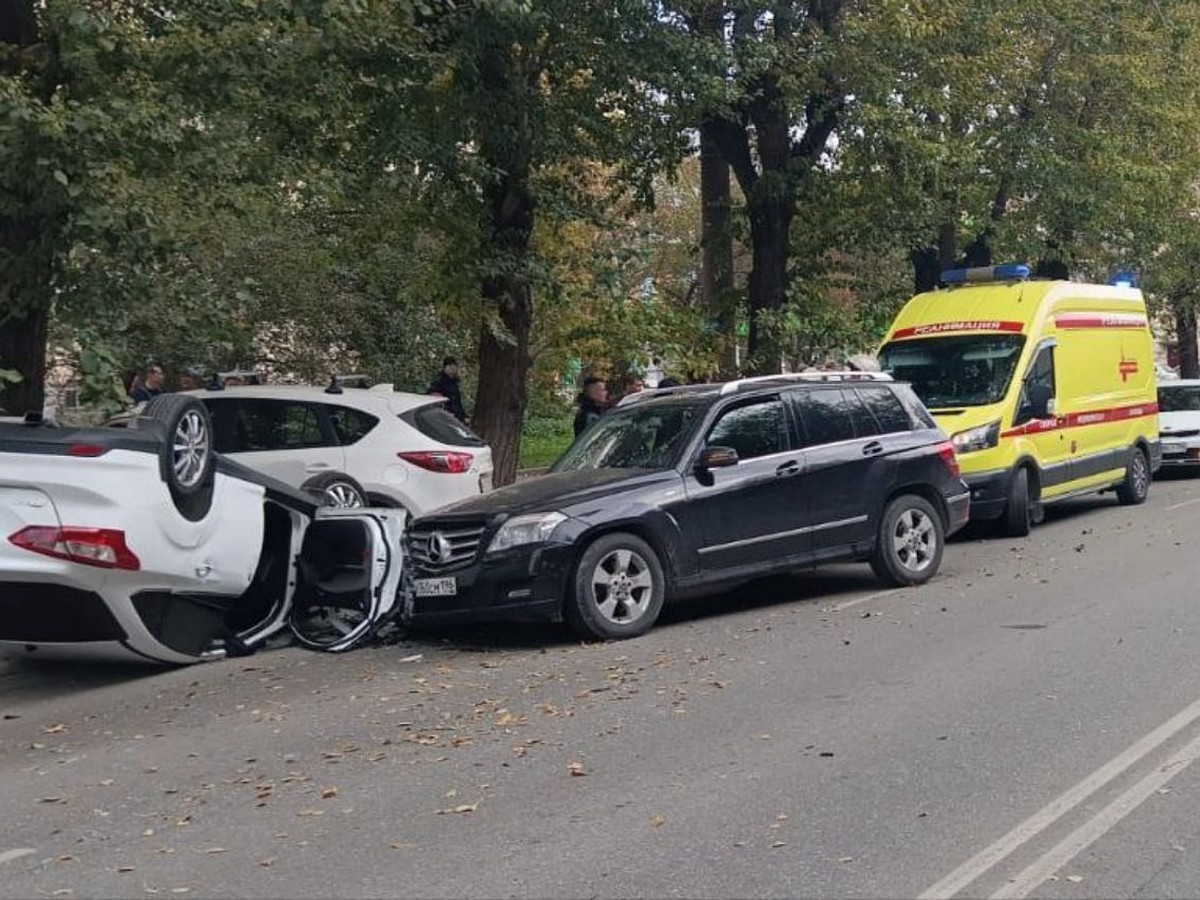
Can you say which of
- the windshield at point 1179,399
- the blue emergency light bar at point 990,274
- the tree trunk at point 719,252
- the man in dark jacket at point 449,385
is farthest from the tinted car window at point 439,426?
the windshield at point 1179,399

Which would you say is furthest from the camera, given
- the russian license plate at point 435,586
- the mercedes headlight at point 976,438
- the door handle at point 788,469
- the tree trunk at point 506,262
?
the tree trunk at point 506,262

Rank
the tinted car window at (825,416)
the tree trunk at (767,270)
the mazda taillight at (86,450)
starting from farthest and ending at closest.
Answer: the tree trunk at (767,270) < the tinted car window at (825,416) < the mazda taillight at (86,450)

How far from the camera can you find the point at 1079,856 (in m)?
5.06

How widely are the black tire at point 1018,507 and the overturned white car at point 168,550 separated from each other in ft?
23.7

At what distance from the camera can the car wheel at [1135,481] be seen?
58.0ft

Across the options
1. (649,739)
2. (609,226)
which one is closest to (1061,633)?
(649,739)

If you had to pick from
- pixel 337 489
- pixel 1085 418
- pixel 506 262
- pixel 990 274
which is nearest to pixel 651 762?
pixel 337 489

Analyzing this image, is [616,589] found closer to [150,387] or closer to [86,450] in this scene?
[86,450]

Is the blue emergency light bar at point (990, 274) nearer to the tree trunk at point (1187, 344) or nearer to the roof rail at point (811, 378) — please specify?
the roof rail at point (811, 378)

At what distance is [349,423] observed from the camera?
13.2 m

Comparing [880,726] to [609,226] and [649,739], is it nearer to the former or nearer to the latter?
[649,739]

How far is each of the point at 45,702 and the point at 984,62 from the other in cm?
1384

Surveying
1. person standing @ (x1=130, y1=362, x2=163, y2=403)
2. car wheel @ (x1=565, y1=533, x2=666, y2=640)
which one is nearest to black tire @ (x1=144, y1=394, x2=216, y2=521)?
car wheel @ (x1=565, y1=533, x2=666, y2=640)

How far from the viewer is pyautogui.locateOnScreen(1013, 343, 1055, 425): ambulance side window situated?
1516 centimetres
